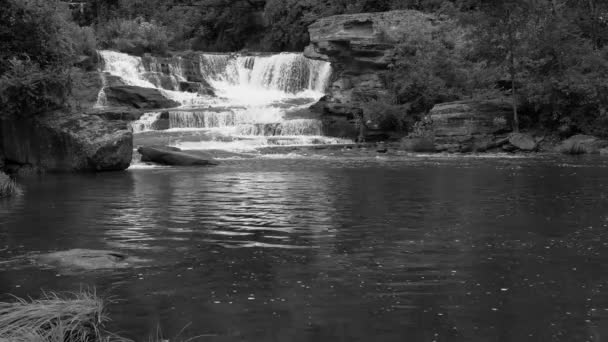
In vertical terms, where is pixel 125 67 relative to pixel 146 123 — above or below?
above

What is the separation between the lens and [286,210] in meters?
15.6

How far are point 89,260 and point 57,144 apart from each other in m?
16.7

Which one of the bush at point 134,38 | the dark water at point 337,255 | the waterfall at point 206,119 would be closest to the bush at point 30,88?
the dark water at point 337,255

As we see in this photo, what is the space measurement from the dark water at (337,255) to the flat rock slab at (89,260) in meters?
0.30

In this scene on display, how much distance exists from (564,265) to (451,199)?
7.07m

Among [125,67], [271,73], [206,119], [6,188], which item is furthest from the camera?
[271,73]

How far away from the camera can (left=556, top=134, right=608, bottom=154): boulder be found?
3041 cm

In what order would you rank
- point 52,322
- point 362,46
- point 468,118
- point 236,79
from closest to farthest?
point 52,322 → point 468,118 → point 362,46 → point 236,79

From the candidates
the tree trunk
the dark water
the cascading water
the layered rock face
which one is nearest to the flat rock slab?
the dark water

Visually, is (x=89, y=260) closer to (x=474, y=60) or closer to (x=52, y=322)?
(x=52, y=322)

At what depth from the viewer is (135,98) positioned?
40844 millimetres

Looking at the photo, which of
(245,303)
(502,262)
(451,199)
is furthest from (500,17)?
(245,303)

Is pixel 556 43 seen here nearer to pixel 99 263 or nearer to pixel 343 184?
pixel 343 184

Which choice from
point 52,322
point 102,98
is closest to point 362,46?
point 102,98
